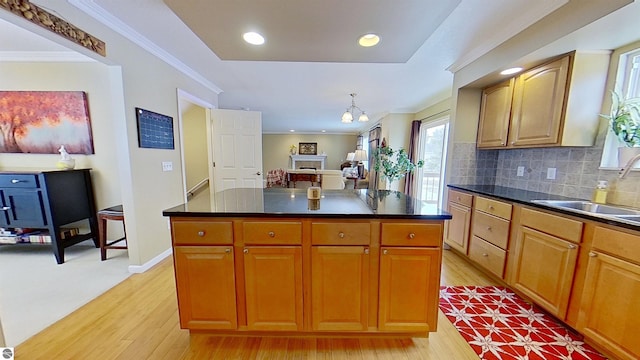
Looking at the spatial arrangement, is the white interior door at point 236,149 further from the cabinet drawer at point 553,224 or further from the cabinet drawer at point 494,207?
Answer: the cabinet drawer at point 553,224

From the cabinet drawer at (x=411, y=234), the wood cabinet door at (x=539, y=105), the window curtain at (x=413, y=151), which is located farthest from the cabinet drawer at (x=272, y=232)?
the window curtain at (x=413, y=151)

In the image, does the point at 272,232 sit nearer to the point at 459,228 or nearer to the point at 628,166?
the point at 459,228

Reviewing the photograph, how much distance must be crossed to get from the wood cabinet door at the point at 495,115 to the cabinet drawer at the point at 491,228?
85 cm

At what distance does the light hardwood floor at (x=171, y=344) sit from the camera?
4.77ft

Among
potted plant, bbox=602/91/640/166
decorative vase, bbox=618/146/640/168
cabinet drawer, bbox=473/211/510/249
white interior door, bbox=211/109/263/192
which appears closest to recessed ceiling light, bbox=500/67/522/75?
potted plant, bbox=602/91/640/166

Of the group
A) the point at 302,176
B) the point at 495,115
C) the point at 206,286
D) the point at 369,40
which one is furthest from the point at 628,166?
the point at 302,176

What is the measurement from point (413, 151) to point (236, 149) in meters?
3.86

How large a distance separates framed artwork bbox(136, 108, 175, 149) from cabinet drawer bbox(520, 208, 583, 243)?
147 inches

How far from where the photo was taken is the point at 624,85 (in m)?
→ 1.80

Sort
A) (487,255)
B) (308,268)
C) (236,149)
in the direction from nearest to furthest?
1. (308,268)
2. (487,255)
3. (236,149)

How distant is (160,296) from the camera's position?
2.06 metres

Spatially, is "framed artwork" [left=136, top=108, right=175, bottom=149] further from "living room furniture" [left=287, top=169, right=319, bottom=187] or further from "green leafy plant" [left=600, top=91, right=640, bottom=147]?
"green leafy plant" [left=600, top=91, right=640, bottom=147]

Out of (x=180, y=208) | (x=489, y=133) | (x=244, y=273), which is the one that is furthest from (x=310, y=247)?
(x=489, y=133)

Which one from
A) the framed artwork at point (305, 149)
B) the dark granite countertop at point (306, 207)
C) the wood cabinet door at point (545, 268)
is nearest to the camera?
the dark granite countertop at point (306, 207)
